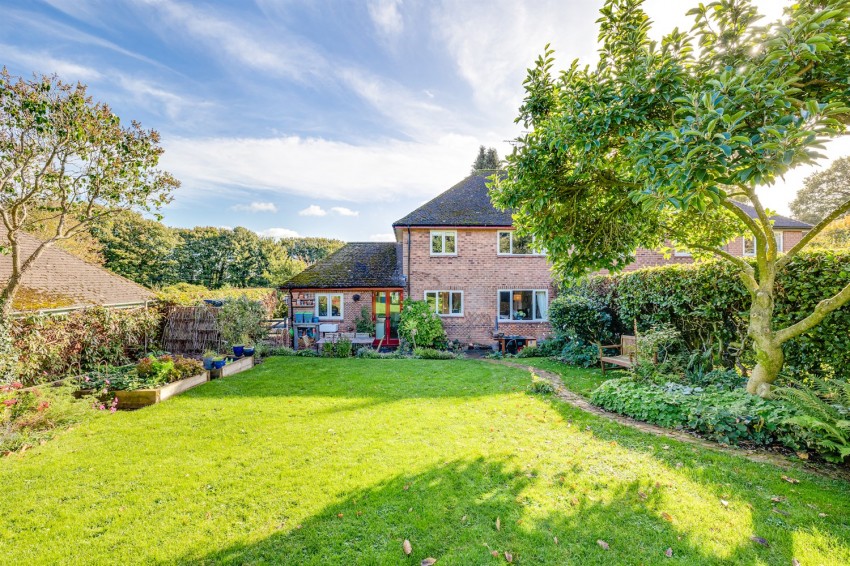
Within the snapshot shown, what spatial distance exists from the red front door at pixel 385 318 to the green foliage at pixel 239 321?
5229 millimetres

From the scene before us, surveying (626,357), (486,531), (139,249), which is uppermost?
(139,249)

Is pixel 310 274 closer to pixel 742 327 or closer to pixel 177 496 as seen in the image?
pixel 177 496

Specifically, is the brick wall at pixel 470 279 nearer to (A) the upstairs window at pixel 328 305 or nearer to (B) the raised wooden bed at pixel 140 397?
(A) the upstairs window at pixel 328 305

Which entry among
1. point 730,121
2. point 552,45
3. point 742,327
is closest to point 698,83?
point 730,121

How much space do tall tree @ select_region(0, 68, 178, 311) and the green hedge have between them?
1313cm

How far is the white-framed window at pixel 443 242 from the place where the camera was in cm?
1606

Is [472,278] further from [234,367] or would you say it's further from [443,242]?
[234,367]

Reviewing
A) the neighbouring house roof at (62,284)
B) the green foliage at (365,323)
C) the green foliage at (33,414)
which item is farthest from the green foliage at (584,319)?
the neighbouring house roof at (62,284)

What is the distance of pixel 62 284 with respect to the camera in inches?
444

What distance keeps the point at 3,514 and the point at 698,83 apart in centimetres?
940

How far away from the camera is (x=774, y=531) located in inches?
123

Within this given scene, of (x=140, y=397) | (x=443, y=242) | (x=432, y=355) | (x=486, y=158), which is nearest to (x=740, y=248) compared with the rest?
(x=443, y=242)

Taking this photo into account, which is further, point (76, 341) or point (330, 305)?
point (330, 305)

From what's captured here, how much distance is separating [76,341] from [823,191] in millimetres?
50863
